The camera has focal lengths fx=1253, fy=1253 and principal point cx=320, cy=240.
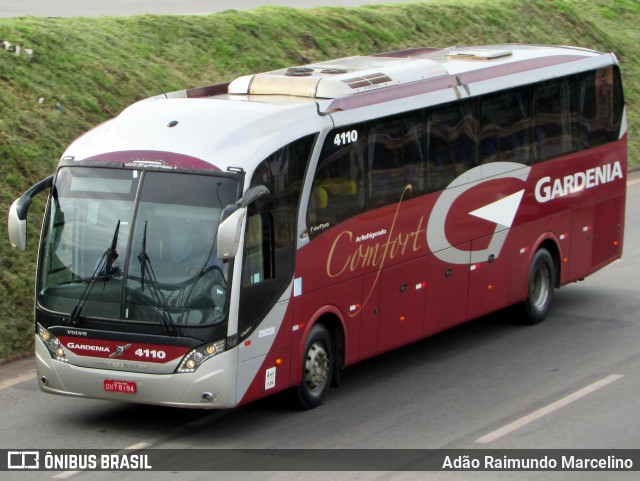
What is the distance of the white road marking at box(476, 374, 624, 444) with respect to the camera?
38.5 feet

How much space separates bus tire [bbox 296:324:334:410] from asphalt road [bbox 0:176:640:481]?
14cm

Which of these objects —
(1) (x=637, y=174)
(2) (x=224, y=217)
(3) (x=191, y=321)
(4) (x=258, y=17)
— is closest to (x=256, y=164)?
(2) (x=224, y=217)

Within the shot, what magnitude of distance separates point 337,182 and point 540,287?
16.4 feet

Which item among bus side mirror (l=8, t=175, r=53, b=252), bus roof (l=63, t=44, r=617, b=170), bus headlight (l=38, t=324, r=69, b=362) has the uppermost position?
bus roof (l=63, t=44, r=617, b=170)

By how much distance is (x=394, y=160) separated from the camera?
536 inches

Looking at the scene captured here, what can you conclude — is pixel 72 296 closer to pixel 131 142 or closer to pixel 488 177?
pixel 131 142

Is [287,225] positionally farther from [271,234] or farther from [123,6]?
[123,6]

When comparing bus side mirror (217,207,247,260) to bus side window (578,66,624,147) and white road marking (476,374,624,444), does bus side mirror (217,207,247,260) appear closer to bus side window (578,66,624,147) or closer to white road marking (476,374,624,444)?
white road marking (476,374,624,444)

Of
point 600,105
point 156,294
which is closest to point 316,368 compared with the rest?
point 156,294

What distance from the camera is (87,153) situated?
11914mm

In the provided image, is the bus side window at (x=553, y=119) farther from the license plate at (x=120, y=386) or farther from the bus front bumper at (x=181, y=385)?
the license plate at (x=120, y=386)

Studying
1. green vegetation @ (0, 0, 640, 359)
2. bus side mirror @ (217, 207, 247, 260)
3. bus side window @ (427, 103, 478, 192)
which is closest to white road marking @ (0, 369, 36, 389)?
green vegetation @ (0, 0, 640, 359)

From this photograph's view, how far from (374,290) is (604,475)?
3.61m

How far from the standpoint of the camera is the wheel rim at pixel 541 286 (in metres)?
16.6
